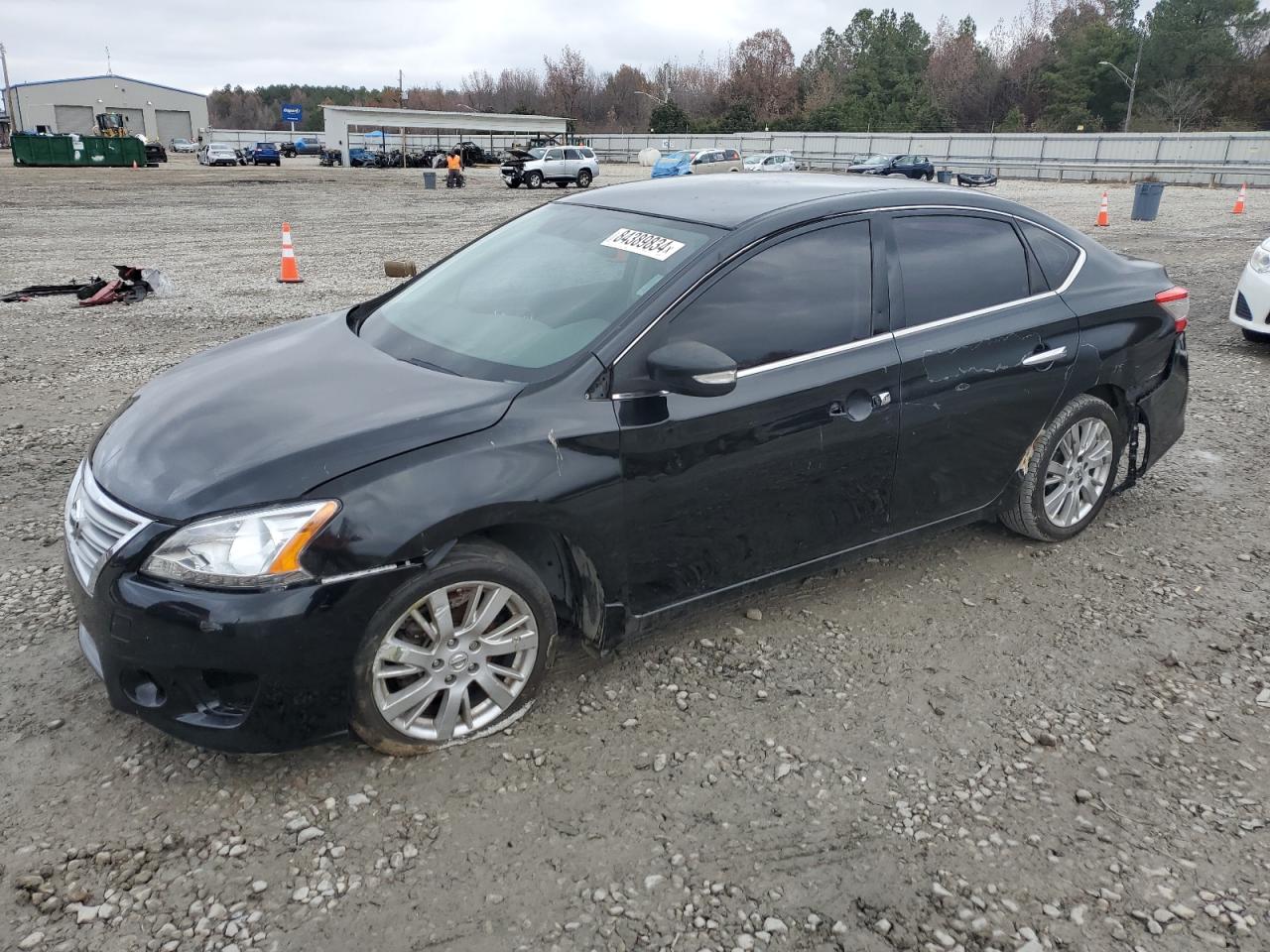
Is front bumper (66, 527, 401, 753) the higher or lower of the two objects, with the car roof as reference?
lower

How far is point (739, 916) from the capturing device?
8.04 ft

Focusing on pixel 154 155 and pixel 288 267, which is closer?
pixel 288 267

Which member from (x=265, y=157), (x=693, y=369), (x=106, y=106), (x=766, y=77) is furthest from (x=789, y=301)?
(x=766, y=77)

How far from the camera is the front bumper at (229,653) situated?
8.57 ft

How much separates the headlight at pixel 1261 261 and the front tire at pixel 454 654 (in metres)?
7.72

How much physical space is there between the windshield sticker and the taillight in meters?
2.59

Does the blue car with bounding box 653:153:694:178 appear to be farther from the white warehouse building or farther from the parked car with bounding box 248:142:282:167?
the white warehouse building

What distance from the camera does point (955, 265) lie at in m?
3.97

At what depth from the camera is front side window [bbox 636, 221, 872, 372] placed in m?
3.33

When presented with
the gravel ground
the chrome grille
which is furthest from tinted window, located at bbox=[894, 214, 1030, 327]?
the chrome grille

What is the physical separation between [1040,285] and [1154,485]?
6.13 feet

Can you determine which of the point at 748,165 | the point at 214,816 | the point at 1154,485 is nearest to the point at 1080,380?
the point at 1154,485

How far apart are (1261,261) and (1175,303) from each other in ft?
14.5

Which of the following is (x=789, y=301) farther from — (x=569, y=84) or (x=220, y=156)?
(x=569, y=84)
